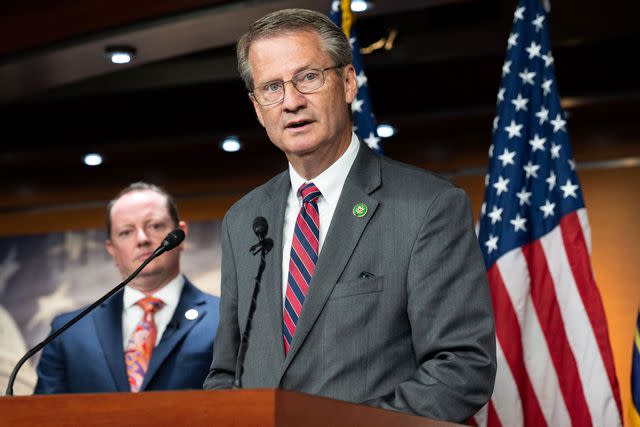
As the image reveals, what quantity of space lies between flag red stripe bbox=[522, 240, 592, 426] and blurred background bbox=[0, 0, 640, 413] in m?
1.61

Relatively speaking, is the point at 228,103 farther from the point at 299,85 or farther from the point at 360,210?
the point at 360,210

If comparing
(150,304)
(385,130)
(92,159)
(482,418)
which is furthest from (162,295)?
(92,159)

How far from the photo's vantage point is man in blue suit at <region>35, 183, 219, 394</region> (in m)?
3.69

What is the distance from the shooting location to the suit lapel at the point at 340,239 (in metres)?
2.08

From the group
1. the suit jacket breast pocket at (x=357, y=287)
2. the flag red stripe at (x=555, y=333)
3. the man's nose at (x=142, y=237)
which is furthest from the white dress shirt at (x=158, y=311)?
the suit jacket breast pocket at (x=357, y=287)

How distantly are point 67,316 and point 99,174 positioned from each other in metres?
2.60

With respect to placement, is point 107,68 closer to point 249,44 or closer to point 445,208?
point 249,44

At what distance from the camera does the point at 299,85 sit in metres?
2.32

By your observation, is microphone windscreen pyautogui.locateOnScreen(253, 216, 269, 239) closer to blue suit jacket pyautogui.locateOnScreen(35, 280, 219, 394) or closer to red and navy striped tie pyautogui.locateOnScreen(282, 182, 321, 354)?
red and navy striped tie pyautogui.locateOnScreen(282, 182, 321, 354)

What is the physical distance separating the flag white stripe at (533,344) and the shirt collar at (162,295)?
1.34 m

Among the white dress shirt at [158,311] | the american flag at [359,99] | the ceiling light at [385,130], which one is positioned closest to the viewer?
the american flag at [359,99]

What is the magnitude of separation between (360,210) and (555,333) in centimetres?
142

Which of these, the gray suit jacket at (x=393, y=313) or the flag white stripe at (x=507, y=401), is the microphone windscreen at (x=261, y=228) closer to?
the gray suit jacket at (x=393, y=313)

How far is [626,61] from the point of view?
5.48m
